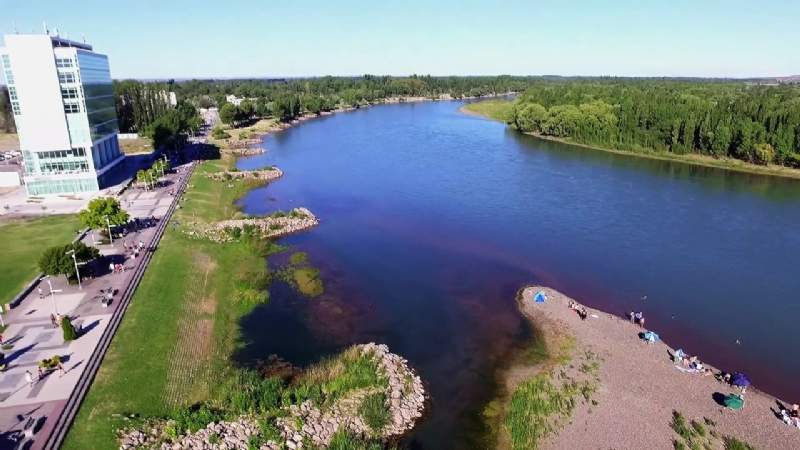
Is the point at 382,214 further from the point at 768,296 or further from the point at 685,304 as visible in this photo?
the point at 768,296

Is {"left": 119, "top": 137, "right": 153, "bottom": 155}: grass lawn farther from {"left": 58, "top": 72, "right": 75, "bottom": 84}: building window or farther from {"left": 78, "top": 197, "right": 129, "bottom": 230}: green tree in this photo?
{"left": 78, "top": 197, "right": 129, "bottom": 230}: green tree

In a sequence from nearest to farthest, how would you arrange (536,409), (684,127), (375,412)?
(375,412) → (536,409) → (684,127)

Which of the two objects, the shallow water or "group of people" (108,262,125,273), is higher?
"group of people" (108,262,125,273)

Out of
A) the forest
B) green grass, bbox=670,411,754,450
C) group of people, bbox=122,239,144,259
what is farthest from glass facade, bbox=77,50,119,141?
the forest

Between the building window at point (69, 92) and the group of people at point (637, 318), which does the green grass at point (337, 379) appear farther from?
the building window at point (69, 92)

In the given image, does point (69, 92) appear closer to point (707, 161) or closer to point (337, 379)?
point (337, 379)

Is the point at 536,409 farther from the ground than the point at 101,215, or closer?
closer

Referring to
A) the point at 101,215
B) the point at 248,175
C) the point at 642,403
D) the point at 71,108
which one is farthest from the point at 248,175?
the point at 642,403

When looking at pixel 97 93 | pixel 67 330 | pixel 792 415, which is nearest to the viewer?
pixel 792 415
